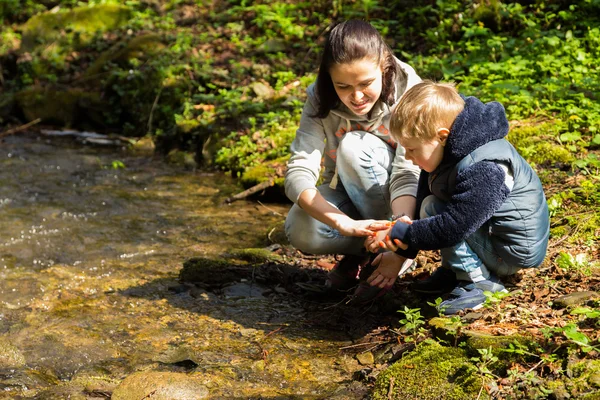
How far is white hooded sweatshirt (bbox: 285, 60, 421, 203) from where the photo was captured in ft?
10.8

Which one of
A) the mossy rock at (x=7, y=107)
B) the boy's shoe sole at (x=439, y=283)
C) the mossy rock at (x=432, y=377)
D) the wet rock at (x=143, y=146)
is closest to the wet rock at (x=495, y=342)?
the mossy rock at (x=432, y=377)

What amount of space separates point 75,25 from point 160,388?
945cm

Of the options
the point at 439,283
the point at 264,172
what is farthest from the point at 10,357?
the point at 264,172

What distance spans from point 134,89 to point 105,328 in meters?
5.80

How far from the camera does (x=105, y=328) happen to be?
3.33 metres

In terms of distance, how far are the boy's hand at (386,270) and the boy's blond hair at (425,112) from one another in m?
0.63

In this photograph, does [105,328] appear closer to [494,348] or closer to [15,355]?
[15,355]

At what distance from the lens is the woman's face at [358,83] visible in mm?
3070

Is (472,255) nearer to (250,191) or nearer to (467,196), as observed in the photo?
(467,196)

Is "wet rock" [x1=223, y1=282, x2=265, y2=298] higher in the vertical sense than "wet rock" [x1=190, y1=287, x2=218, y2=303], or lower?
higher

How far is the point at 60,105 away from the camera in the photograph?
8852 millimetres

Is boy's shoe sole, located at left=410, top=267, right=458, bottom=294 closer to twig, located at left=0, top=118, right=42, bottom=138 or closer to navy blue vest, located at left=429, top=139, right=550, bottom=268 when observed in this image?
navy blue vest, located at left=429, top=139, right=550, bottom=268

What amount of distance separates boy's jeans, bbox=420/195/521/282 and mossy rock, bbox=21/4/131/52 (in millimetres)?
8942

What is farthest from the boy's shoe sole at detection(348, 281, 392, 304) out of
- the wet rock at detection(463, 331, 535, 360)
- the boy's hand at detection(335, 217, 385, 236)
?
the wet rock at detection(463, 331, 535, 360)
